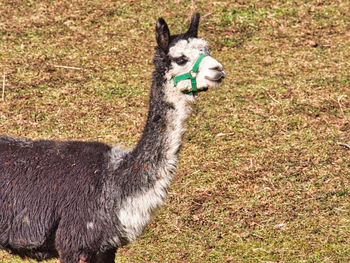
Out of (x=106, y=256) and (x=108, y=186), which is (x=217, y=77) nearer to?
(x=108, y=186)

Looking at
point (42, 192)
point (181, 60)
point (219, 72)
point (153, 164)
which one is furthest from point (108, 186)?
point (219, 72)

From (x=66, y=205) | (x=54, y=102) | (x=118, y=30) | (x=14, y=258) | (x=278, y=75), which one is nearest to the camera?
(x=66, y=205)

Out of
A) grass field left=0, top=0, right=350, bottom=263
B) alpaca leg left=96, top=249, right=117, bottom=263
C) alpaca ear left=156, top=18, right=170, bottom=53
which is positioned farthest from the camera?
grass field left=0, top=0, right=350, bottom=263

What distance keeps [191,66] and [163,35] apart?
0.33 metres

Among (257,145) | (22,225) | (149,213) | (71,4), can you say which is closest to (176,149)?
(149,213)

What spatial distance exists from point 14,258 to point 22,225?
151cm

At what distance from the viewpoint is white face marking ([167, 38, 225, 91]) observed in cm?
435

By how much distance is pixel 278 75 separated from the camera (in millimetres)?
8984

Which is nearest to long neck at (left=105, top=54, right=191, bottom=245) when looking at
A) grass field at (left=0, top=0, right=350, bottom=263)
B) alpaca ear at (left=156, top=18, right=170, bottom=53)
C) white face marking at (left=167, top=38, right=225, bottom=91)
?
white face marking at (left=167, top=38, right=225, bottom=91)

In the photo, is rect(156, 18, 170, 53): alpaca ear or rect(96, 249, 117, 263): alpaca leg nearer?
rect(156, 18, 170, 53): alpaca ear

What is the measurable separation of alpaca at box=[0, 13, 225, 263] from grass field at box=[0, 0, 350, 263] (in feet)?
3.25

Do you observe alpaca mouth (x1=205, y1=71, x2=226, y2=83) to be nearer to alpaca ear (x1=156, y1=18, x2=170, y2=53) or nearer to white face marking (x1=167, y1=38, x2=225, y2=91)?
white face marking (x1=167, y1=38, x2=225, y2=91)

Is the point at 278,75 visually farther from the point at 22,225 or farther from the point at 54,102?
the point at 22,225

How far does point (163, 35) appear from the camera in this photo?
14.5ft
